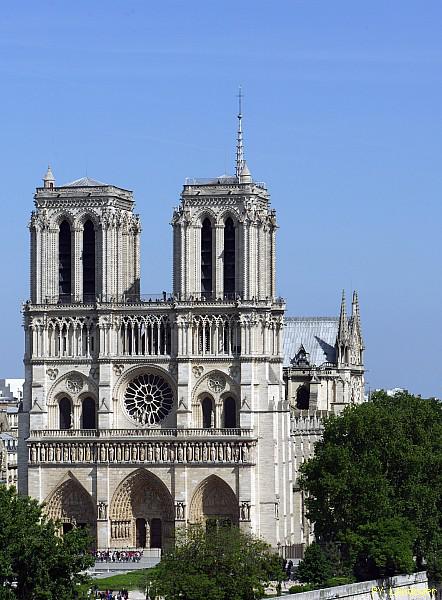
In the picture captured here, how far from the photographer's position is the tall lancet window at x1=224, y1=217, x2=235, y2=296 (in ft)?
484

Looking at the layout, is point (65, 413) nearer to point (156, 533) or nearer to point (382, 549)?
point (156, 533)

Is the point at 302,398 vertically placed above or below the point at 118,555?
above

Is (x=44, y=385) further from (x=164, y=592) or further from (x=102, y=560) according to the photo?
(x=164, y=592)

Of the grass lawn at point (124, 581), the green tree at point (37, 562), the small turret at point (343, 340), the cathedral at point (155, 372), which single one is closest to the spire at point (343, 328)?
the small turret at point (343, 340)

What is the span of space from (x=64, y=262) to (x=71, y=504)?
13743 millimetres

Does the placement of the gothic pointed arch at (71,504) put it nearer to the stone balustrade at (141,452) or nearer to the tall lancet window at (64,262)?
the stone balustrade at (141,452)

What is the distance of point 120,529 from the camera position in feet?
489

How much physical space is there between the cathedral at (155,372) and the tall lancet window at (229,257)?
0.26ft

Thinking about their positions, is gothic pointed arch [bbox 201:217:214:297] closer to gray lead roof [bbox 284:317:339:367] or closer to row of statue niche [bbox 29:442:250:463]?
row of statue niche [bbox 29:442:250:463]

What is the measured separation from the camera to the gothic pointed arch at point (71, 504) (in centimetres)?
14950

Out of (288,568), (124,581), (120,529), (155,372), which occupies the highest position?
(155,372)

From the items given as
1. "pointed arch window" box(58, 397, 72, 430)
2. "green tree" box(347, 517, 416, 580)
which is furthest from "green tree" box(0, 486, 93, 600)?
"pointed arch window" box(58, 397, 72, 430)

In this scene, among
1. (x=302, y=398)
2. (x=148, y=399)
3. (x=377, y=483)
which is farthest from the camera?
(x=302, y=398)

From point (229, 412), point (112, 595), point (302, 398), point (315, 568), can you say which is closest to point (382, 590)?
point (315, 568)
